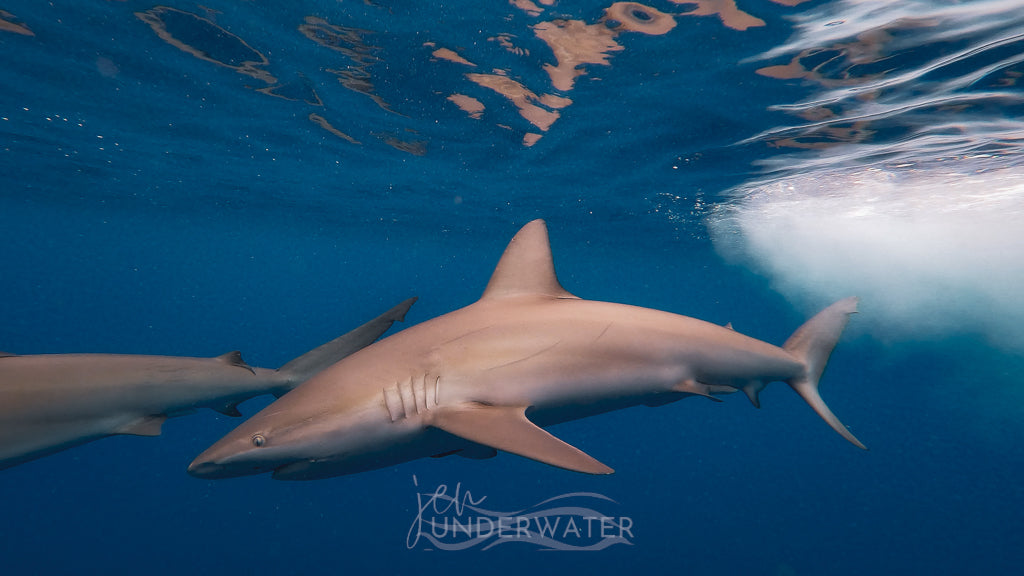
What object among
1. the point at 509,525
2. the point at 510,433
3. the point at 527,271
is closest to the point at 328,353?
the point at 527,271

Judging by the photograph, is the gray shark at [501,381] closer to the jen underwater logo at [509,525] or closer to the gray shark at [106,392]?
the gray shark at [106,392]

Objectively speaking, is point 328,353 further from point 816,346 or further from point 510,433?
point 816,346

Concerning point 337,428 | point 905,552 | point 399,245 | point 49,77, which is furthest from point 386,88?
point 399,245

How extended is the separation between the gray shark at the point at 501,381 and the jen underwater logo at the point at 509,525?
30.8 ft

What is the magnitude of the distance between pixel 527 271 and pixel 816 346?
121 inches

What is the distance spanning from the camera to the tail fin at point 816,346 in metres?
4.88

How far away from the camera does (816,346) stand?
16.5 ft

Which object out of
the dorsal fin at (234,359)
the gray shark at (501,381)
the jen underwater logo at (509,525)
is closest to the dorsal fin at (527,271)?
the gray shark at (501,381)

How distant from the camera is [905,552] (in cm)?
1945

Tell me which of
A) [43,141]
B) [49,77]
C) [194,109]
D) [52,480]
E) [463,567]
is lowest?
[52,480]

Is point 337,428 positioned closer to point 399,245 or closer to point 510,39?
point 510,39

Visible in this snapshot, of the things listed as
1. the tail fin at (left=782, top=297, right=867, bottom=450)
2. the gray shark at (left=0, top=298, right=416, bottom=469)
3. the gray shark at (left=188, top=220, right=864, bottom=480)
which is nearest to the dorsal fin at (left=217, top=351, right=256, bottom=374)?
the gray shark at (left=0, top=298, right=416, bottom=469)

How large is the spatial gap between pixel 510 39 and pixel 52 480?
95.5ft

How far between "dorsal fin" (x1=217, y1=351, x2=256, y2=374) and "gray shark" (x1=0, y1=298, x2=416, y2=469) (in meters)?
0.01
